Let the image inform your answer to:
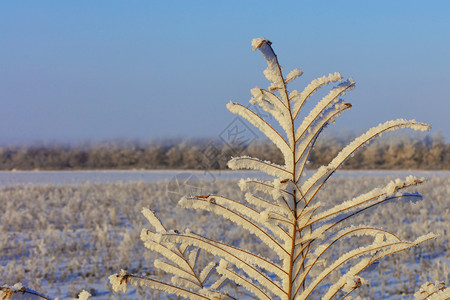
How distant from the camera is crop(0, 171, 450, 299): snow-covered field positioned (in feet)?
17.9

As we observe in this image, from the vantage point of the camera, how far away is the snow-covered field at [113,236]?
545cm

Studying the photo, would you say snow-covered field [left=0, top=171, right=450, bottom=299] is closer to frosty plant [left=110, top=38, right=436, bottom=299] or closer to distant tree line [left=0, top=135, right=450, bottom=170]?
frosty plant [left=110, top=38, right=436, bottom=299]

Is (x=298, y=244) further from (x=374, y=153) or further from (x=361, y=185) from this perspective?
(x=374, y=153)

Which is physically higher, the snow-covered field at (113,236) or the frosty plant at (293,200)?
the frosty plant at (293,200)

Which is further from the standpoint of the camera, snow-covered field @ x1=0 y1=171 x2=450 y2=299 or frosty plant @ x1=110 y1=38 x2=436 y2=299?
snow-covered field @ x1=0 y1=171 x2=450 y2=299

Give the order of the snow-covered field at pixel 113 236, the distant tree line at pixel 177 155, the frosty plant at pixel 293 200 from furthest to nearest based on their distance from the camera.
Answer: the distant tree line at pixel 177 155 < the snow-covered field at pixel 113 236 < the frosty plant at pixel 293 200

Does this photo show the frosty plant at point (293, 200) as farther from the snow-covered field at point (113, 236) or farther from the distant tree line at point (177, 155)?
the distant tree line at point (177, 155)

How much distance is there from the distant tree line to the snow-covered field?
14.0 metres

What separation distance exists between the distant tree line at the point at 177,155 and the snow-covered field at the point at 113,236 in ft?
46.0

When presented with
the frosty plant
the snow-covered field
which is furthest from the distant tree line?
the frosty plant

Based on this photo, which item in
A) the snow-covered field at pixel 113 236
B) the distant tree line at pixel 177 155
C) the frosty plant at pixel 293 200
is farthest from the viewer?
the distant tree line at pixel 177 155

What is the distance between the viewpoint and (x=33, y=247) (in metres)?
7.38

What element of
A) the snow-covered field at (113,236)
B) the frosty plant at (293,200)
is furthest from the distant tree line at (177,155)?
the frosty plant at (293,200)

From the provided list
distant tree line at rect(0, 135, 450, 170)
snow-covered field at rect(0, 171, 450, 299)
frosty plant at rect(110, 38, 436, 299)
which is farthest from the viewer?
distant tree line at rect(0, 135, 450, 170)
